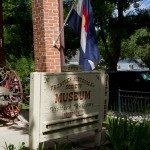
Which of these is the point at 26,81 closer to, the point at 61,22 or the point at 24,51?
the point at 61,22

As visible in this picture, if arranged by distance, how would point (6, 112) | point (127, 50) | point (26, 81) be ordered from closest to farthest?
point (6, 112), point (26, 81), point (127, 50)

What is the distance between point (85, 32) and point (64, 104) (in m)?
2.54

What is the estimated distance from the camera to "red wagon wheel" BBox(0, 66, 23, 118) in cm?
782

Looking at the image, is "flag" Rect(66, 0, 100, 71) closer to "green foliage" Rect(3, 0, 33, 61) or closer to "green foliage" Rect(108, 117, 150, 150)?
"green foliage" Rect(108, 117, 150, 150)

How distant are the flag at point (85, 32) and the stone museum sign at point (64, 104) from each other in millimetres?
1446

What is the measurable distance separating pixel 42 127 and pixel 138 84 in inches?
405

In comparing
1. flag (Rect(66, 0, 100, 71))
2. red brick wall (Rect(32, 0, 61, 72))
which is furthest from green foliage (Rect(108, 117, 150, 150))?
red brick wall (Rect(32, 0, 61, 72))

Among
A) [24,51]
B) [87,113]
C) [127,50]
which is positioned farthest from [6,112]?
[127,50]

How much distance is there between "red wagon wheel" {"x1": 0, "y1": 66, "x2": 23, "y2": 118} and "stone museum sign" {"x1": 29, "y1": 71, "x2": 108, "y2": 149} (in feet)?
8.34

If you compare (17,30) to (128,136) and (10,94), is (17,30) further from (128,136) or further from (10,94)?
(128,136)

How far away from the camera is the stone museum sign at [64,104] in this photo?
498 centimetres

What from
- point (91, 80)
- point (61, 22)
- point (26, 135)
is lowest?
point (26, 135)

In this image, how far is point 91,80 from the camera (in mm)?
5789

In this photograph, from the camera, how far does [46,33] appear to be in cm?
746
